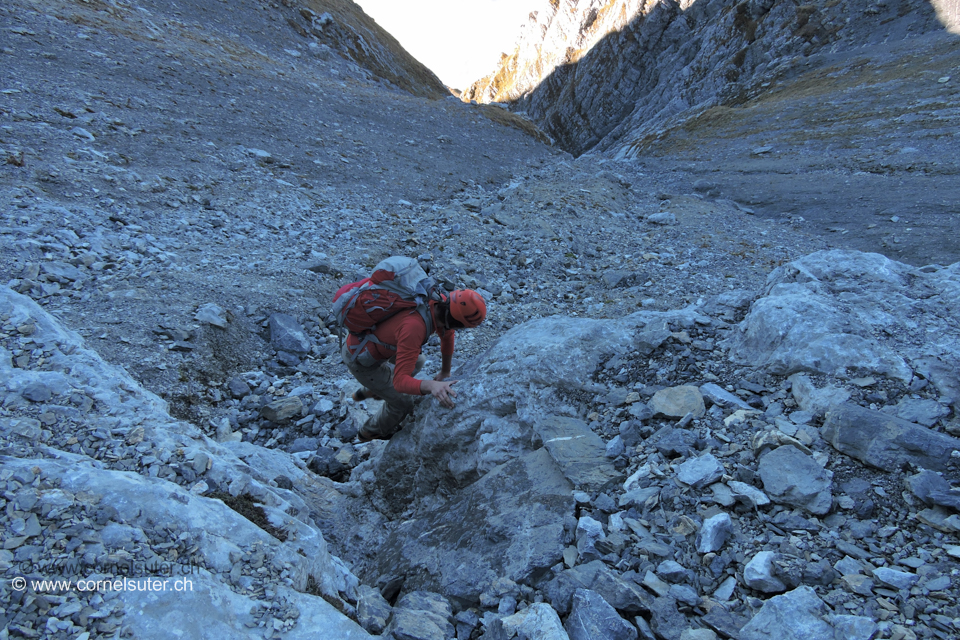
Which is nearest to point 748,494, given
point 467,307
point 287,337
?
point 467,307

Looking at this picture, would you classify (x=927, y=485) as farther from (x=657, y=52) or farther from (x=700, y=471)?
(x=657, y=52)

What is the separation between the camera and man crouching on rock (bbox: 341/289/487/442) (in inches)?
177

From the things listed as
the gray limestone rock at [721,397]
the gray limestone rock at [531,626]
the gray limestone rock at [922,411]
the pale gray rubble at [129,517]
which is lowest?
the pale gray rubble at [129,517]

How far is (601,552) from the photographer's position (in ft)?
10.0

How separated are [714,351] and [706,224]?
37.9 ft

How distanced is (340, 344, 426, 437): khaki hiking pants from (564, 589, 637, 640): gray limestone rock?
2.73 m

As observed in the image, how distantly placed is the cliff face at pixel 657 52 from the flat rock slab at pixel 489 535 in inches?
1569

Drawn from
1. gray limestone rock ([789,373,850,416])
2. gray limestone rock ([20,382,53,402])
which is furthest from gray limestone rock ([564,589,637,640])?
gray limestone rock ([20,382,53,402])

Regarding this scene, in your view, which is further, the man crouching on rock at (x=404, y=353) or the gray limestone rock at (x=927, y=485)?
the man crouching on rock at (x=404, y=353)

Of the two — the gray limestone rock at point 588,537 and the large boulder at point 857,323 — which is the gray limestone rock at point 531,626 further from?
the large boulder at point 857,323

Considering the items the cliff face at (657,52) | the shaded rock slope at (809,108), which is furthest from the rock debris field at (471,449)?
the cliff face at (657,52)

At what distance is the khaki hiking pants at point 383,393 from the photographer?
5.18 m

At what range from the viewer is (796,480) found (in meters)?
3.12

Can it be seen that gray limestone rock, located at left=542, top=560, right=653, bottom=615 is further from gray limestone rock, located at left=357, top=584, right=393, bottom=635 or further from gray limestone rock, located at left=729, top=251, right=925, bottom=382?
gray limestone rock, located at left=729, top=251, right=925, bottom=382
